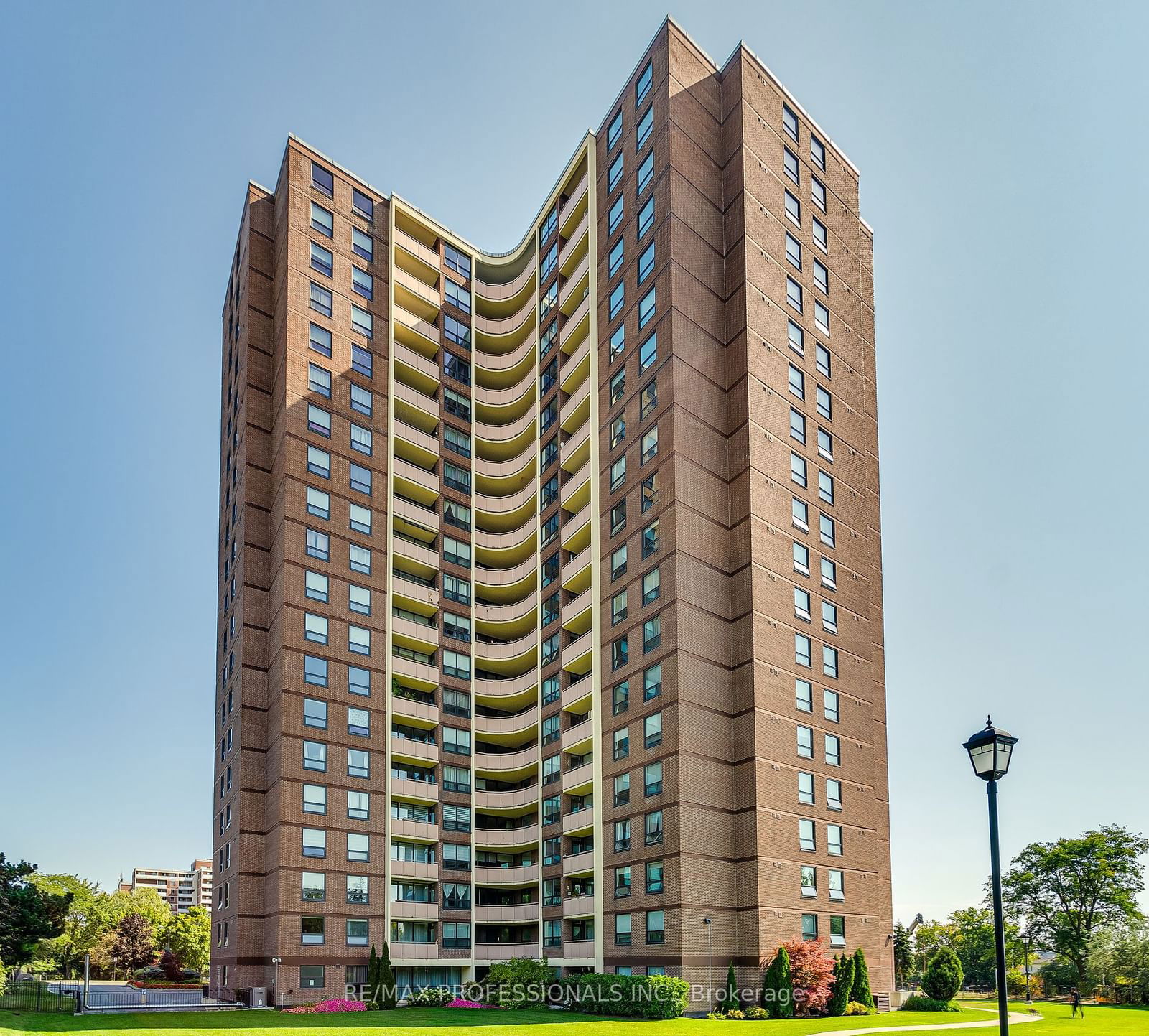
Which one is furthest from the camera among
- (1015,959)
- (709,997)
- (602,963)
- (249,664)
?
(1015,959)

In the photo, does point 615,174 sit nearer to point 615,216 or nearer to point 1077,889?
point 615,216

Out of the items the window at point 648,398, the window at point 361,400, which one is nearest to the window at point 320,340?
the window at point 361,400

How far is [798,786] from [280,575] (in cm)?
2945

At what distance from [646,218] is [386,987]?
41.6m

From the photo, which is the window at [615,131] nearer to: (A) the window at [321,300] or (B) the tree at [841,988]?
(A) the window at [321,300]

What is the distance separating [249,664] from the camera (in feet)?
184

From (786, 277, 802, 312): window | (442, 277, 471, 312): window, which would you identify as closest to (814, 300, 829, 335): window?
(786, 277, 802, 312): window

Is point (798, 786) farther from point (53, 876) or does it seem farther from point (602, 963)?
point (53, 876)

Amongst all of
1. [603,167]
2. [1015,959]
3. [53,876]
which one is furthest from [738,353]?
[53,876]

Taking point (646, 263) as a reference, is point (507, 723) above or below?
below

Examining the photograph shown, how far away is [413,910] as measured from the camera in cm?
5481

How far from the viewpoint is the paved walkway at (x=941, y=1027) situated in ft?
116

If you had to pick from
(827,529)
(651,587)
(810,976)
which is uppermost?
(827,529)

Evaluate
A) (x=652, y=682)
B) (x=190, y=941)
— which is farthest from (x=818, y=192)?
(x=190, y=941)
